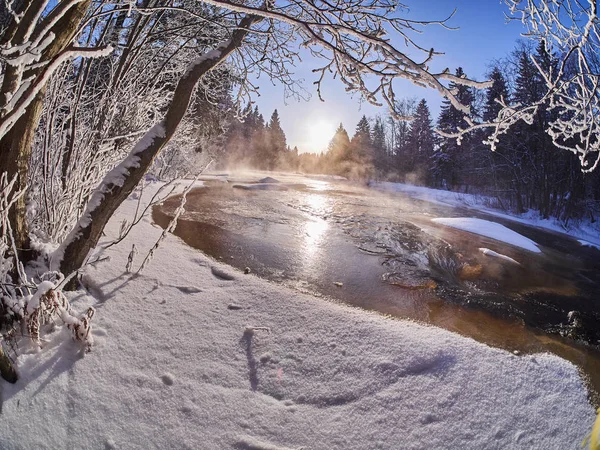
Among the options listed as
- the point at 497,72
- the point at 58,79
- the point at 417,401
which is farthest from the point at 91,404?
the point at 497,72

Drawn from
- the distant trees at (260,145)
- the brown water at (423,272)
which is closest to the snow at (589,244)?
the brown water at (423,272)

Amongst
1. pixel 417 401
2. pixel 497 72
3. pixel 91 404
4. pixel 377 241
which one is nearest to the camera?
pixel 91 404

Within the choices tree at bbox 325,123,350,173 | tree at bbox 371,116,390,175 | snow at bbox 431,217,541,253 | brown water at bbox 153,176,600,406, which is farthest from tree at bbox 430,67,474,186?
brown water at bbox 153,176,600,406

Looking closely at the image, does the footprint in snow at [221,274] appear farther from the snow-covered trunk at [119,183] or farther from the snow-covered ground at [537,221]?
the snow-covered ground at [537,221]

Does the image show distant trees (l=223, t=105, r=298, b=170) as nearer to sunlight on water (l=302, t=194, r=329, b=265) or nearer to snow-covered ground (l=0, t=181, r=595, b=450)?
sunlight on water (l=302, t=194, r=329, b=265)

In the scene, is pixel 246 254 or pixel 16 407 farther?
pixel 246 254

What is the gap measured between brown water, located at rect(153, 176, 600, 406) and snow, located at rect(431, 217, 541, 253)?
1.70 ft

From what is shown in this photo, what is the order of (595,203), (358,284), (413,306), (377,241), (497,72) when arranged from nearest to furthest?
(413,306) → (358,284) → (377,241) → (595,203) → (497,72)

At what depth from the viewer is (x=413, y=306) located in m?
4.16

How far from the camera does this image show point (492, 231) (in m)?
10.4

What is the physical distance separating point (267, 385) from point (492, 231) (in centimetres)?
1084

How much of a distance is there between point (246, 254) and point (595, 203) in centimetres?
2016

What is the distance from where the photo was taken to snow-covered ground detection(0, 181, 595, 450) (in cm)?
159

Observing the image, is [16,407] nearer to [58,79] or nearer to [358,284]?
[58,79]
